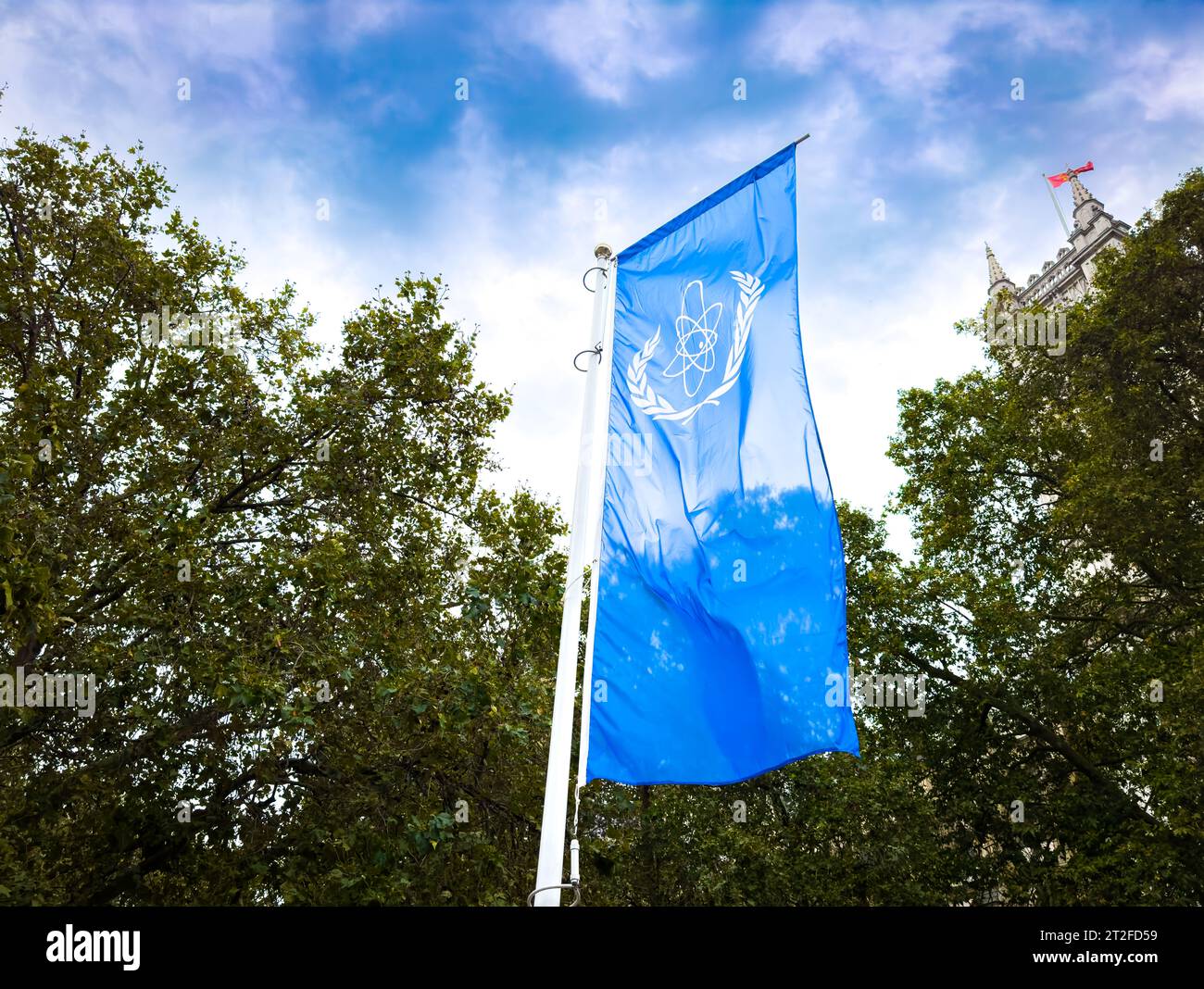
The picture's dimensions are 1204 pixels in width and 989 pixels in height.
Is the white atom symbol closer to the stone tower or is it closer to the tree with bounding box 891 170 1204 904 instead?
the tree with bounding box 891 170 1204 904

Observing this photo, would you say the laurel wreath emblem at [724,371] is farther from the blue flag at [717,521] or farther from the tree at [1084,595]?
the tree at [1084,595]

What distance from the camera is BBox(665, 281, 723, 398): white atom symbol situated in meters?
6.87

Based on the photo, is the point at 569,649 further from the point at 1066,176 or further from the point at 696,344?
the point at 1066,176

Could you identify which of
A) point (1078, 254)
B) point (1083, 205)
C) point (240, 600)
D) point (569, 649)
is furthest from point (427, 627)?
point (1083, 205)

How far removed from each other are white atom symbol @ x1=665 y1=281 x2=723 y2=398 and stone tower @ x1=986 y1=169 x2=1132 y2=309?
51945 millimetres

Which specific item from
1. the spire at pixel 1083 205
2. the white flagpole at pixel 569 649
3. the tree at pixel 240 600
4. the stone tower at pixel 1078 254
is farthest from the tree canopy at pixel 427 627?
the spire at pixel 1083 205

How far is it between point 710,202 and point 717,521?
8.99 ft

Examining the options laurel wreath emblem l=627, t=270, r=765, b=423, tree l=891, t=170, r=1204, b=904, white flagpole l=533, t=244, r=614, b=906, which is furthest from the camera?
tree l=891, t=170, r=1204, b=904

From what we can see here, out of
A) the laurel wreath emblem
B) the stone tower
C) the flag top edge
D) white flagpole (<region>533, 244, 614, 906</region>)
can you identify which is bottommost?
white flagpole (<region>533, 244, 614, 906</region>)

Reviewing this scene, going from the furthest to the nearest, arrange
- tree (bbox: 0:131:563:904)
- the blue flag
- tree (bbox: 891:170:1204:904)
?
tree (bbox: 891:170:1204:904)
tree (bbox: 0:131:563:904)
the blue flag

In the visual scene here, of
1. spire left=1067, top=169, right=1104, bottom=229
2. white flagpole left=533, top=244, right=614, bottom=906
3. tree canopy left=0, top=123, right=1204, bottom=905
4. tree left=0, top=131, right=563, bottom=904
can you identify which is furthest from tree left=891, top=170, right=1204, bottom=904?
spire left=1067, top=169, right=1104, bottom=229

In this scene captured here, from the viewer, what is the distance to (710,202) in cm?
736
